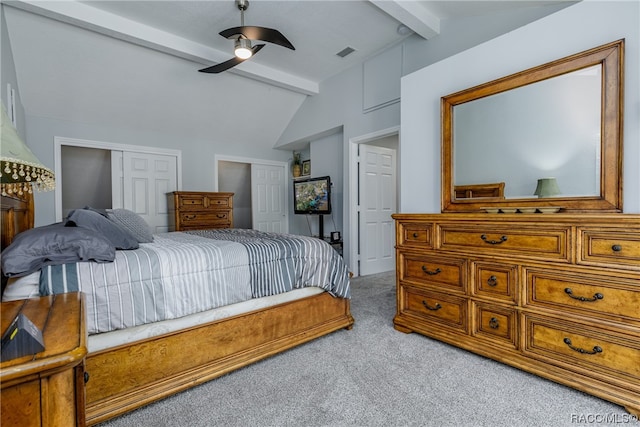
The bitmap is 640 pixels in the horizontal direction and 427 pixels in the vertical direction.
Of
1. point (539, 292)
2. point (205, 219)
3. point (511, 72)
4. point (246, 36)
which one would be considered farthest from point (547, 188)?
point (205, 219)

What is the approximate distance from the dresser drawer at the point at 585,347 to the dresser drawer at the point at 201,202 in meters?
4.25

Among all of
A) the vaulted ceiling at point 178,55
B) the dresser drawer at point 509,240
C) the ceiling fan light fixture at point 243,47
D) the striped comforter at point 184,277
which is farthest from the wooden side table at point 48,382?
the vaulted ceiling at point 178,55

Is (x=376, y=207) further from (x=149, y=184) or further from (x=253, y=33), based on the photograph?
(x=149, y=184)

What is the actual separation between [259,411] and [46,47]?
13.9 ft

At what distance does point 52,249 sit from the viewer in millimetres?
1454

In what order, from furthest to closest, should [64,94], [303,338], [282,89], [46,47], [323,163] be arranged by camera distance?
[323,163] < [282,89] < [64,94] < [46,47] < [303,338]

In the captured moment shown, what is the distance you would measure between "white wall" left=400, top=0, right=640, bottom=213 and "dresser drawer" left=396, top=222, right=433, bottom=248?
0.32 m

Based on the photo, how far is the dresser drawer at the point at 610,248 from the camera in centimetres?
150

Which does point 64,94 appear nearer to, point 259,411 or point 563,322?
point 259,411

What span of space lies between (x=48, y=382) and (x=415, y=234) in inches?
88.3

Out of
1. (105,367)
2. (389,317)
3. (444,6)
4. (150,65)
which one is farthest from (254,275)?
(150,65)

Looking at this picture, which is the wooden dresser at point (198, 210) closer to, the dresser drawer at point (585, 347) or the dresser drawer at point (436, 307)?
the dresser drawer at point (436, 307)

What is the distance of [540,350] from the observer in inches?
70.9

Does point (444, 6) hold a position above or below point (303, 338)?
above
